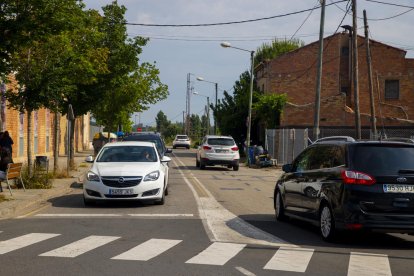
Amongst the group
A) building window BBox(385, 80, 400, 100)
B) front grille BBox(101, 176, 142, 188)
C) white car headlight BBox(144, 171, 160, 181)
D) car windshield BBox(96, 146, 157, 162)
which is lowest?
front grille BBox(101, 176, 142, 188)

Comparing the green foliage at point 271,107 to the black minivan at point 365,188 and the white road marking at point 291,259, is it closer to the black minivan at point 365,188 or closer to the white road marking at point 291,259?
the black minivan at point 365,188

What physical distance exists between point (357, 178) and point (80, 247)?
4192 millimetres

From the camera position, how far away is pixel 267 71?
5338cm

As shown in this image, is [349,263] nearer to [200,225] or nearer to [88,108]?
[200,225]

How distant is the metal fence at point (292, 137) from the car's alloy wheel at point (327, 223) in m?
22.0

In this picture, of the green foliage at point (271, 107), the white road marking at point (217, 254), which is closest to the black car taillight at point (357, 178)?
the white road marking at point (217, 254)

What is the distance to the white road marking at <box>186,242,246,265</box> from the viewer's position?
324 inches

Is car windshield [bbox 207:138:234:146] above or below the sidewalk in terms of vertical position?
above

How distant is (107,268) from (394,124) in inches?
1661

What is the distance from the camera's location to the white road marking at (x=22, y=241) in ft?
29.7

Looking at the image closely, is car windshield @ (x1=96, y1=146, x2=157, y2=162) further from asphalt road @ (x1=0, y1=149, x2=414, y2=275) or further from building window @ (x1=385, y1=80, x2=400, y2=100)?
building window @ (x1=385, y1=80, x2=400, y2=100)

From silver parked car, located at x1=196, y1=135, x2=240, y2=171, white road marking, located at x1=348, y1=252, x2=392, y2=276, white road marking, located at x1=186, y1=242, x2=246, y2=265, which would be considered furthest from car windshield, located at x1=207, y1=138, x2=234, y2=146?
white road marking, located at x1=348, y1=252, x2=392, y2=276

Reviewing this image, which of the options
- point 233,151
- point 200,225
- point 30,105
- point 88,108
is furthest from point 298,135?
point 200,225

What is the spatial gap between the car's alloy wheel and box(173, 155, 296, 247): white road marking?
68 cm
